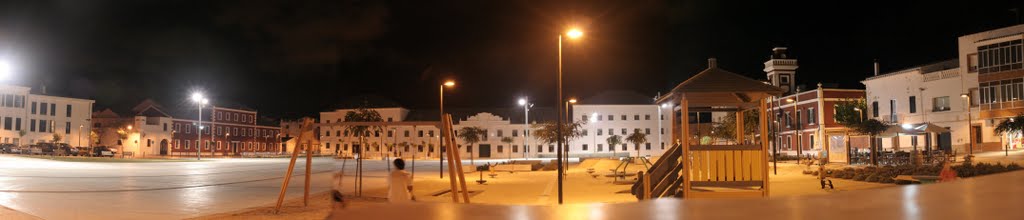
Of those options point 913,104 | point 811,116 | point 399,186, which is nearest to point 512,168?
point 399,186

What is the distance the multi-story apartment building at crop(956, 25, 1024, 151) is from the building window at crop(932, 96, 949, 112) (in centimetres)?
296

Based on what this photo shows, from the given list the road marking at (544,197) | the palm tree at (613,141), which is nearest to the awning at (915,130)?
the road marking at (544,197)

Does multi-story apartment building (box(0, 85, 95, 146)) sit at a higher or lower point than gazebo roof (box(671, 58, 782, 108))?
higher

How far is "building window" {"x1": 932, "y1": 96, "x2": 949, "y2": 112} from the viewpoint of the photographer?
53.3 m

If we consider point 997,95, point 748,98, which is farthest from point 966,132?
point 748,98

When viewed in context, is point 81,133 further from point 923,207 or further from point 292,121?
point 923,207

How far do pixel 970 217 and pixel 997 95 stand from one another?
54805mm

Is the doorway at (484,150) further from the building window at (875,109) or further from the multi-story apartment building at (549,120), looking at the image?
the building window at (875,109)

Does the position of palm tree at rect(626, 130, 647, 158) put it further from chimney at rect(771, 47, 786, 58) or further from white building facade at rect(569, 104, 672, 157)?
chimney at rect(771, 47, 786, 58)

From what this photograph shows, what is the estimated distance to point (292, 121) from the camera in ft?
470

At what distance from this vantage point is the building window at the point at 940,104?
53281 millimetres

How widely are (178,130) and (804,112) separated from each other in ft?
292

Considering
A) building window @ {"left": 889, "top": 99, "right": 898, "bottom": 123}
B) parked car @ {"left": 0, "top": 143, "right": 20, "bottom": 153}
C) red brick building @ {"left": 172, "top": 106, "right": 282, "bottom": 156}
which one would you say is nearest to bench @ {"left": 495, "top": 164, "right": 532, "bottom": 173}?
building window @ {"left": 889, "top": 99, "right": 898, "bottom": 123}

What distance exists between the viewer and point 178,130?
109 meters
